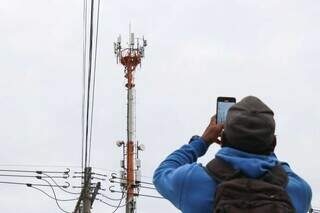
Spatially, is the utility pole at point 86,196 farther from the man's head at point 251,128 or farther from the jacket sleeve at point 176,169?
the man's head at point 251,128

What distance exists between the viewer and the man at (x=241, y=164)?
2.81 meters

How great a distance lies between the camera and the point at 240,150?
2.88 meters

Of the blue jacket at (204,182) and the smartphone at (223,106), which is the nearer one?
the blue jacket at (204,182)

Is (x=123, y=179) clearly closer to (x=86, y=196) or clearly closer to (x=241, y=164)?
(x=86, y=196)

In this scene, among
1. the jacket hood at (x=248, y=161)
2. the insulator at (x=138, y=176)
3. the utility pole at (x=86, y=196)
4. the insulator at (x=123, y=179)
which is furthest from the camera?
the insulator at (x=138, y=176)

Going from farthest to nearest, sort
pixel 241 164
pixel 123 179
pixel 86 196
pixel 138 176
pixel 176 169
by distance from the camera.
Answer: pixel 138 176
pixel 123 179
pixel 86 196
pixel 176 169
pixel 241 164

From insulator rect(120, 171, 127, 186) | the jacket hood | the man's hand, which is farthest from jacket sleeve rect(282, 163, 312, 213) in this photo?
insulator rect(120, 171, 127, 186)

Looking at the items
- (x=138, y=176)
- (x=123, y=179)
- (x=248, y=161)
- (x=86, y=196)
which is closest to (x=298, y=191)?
(x=248, y=161)

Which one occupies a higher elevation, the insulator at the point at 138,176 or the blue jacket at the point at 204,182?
the blue jacket at the point at 204,182

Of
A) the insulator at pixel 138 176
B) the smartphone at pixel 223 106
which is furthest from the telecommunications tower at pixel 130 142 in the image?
the smartphone at pixel 223 106

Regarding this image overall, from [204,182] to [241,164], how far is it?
0.15 m

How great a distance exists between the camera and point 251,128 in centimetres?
285

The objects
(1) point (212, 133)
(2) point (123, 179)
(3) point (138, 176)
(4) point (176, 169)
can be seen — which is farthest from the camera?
(3) point (138, 176)

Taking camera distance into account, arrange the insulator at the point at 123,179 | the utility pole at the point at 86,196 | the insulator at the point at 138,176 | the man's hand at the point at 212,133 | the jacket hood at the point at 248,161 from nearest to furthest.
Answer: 1. the jacket hood at the point at 248,161
2. the man's hand at the point at 212,133
3. the utility pole at the point at 86,196
4. the insulator at the point at 123,179
5. the insulator at the point at 138,176
